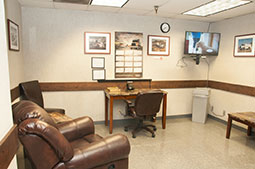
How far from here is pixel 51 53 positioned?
376 cm

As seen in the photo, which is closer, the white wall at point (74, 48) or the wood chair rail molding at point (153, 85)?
the white wall at point (74, 48)

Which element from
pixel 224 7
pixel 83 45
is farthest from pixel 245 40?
pixel 83 45

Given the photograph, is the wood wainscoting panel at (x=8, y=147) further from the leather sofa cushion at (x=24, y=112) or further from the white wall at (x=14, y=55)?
the white wall at (x=14, y=55)

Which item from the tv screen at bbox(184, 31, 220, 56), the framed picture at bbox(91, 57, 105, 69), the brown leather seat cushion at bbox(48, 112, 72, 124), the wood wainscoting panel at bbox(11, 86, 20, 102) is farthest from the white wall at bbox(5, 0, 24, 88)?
the tv screen at bbox(184, 31, 220, 56)

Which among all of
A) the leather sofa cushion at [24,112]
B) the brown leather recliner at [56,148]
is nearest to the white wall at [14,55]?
the leather sofa cushion at [24,112]

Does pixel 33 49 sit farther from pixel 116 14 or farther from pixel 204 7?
pixel 204 7

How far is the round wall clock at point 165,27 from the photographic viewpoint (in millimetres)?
4309

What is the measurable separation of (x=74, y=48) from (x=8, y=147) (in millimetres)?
2952

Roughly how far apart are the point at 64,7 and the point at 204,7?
2.68 metres

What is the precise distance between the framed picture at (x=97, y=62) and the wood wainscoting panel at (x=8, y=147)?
2766 millimetres

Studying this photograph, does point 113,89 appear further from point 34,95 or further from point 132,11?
point 132,11

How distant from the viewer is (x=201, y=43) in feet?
13.9

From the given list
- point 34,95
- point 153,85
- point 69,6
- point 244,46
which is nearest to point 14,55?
point 34,95

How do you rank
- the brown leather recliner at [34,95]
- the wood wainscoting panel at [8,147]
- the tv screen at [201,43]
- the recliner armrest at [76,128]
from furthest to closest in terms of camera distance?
1. the tv screen at [201,43]
2. the brown leather recliner at [34,95]
3. the recliner armrest at [76,128]
4. the wood wainscoting panel at [8,147]
